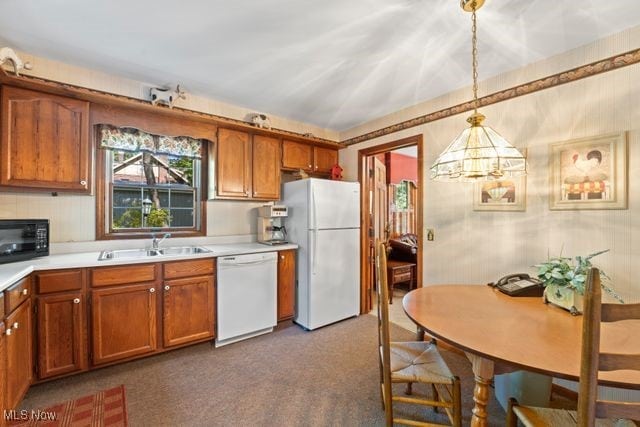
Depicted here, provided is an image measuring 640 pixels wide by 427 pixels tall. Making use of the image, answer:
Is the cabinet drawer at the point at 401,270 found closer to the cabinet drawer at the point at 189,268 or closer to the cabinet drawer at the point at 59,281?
the cabinet drawer at the point at 189,268

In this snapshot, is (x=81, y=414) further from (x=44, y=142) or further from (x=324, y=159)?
(x=324, y=159)

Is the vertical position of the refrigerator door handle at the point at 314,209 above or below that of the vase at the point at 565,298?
above

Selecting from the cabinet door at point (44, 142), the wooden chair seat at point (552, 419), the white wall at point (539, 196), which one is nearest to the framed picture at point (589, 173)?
the white wall at point (539, 196)

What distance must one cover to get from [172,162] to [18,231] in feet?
4.39

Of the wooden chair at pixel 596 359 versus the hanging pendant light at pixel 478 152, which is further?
the hanging pendant light at pixel 478 152

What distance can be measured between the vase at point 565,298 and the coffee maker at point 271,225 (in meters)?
2.39

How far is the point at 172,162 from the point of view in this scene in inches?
119

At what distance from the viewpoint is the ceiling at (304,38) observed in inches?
65.4

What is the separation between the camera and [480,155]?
152cm

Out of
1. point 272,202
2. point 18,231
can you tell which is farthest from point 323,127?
point 18,231

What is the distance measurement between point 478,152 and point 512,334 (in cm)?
90

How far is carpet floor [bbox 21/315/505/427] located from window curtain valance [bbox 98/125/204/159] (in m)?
1.87

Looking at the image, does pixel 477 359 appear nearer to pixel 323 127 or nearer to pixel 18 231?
pixel 18 231

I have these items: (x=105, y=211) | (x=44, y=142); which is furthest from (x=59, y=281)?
(x=44, y=142)
